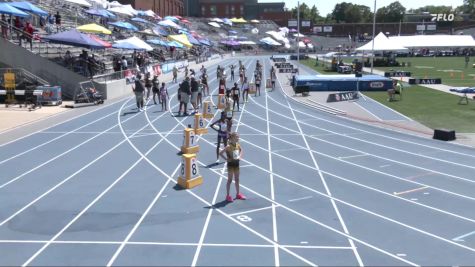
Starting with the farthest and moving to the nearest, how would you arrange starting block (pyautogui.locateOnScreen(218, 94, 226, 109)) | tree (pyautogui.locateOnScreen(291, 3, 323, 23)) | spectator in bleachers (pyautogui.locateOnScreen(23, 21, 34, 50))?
tree (pyautogui.locateOnScreen(291, 3, 323, 23))
spectator in bleachers (pyautogui.locateOnScreen(23, 21, 34, 50))
starting block (pyautogui.locateOnScreen(218, 94, 226, 109))

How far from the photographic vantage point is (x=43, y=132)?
20328mm

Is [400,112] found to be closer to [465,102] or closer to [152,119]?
[465,102]

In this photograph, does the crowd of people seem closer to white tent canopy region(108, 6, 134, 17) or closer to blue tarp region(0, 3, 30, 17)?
blue tarp region(0, 3, 30, 17)

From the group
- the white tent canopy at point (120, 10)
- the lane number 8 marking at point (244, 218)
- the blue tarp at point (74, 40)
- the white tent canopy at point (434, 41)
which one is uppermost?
the white tent canopy at point (120, 10)

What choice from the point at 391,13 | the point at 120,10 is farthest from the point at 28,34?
the point at 391,13

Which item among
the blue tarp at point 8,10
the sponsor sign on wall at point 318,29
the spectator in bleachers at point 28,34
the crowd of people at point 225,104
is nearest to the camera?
the crowd of people at point 225,104

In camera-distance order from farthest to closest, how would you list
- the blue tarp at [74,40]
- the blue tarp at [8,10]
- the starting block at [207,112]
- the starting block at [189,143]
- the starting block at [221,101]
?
1. the blue tarp at [74,40]
2. the blue tarp at [8,10]
3. the starting block at [221,101]
4. the starting block at [207,112]
5. the starting block at [189,143]

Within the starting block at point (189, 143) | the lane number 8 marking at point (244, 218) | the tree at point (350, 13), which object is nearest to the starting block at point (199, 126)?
the starting block at point (189, 143)

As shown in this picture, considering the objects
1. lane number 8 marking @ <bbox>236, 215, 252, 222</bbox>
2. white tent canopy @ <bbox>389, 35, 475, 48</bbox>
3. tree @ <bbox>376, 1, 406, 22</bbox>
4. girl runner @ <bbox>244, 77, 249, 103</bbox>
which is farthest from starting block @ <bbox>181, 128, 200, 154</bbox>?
tree @ <bbox>376, 1, 406, 22</bbox>

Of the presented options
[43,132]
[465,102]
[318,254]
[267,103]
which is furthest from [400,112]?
[318,254]

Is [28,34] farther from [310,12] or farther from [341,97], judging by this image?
[310,12]

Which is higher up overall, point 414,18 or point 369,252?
point 414,18

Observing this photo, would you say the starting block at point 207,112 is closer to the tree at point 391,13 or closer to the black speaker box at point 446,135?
the black speaker box at point 446,135

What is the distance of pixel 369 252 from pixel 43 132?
50.6 feet
